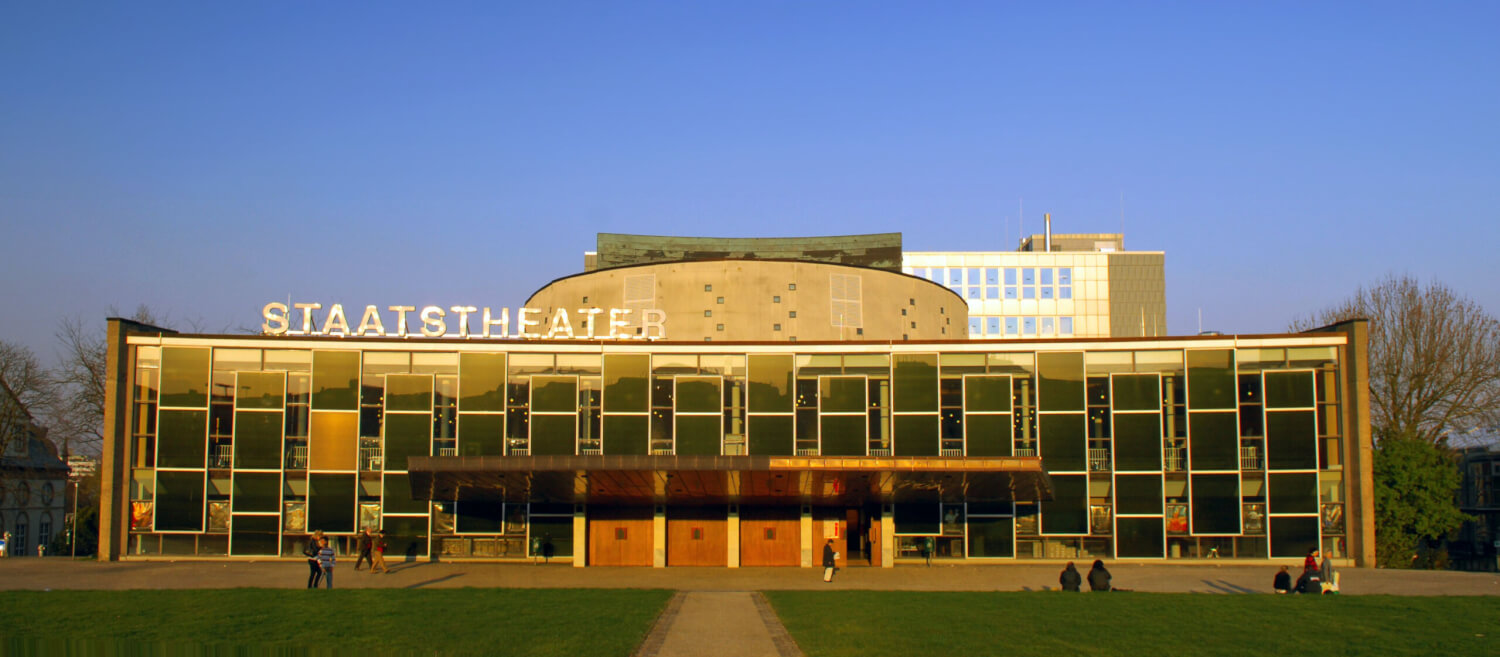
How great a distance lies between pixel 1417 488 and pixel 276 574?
5330 centimetres

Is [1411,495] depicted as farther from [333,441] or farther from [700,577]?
[333,441]

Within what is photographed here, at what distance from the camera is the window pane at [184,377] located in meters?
49.0

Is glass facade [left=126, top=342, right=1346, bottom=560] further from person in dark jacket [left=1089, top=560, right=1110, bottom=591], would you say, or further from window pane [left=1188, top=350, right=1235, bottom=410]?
person in dark jacket [left=1089, top=560, right=1110, bottom=591]

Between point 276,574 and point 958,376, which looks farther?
point 958,376

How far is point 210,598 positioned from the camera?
97.0 feet

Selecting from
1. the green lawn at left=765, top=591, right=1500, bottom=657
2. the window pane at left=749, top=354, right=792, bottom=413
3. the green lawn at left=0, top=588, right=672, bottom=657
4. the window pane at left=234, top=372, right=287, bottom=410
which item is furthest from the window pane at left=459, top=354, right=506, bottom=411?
the green lawn at left=765, top=591, right=1500, bottom=657

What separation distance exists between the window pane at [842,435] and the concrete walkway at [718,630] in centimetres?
1567

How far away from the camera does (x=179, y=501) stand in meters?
48.3

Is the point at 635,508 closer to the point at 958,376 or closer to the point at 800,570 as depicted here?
the point at 800,570

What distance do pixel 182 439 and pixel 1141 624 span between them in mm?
39933

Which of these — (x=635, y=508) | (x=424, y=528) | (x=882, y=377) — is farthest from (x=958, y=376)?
(x=424, y=528)

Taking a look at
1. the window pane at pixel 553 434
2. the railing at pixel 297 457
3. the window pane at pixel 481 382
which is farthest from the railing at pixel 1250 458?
the railing at pixel 297 457

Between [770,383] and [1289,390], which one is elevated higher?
[770,383]

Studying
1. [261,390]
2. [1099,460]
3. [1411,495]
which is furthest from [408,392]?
[1411,495]
